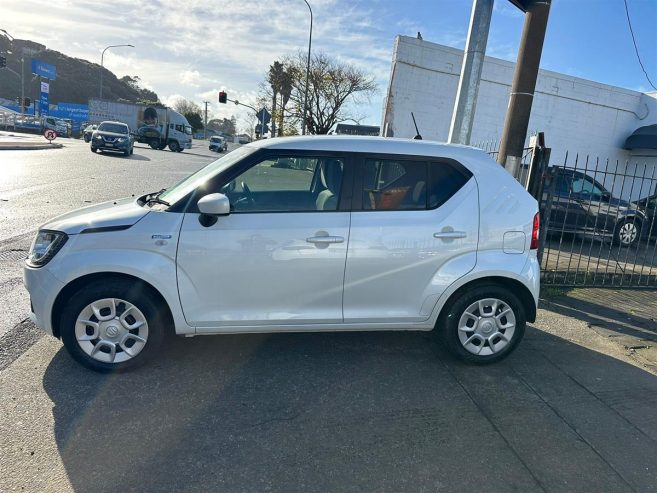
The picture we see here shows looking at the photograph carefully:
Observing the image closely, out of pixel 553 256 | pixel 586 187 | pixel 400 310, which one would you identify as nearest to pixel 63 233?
pixel 400 310

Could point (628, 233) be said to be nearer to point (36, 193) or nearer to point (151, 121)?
point (36, 193)

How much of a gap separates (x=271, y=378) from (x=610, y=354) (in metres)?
3.27

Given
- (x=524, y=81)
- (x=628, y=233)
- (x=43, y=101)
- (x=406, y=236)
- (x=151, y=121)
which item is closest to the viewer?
(x=406, y=236)

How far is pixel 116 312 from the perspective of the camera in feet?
11.0

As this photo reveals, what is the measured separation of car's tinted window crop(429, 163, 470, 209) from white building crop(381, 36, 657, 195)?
30.2 feet

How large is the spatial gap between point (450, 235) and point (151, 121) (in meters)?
43.6

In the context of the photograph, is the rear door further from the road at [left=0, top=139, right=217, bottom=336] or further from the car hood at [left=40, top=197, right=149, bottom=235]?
the road at [left=0, top=139, right=217, bottom=336]

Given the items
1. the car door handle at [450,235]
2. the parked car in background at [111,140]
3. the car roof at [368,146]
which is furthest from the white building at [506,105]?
the parked car in background at [111,140]

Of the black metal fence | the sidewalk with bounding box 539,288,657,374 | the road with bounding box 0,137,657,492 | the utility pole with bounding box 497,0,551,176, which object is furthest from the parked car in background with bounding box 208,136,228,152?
the road with bounding box 0,137,657,492

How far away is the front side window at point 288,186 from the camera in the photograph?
3.53 meters

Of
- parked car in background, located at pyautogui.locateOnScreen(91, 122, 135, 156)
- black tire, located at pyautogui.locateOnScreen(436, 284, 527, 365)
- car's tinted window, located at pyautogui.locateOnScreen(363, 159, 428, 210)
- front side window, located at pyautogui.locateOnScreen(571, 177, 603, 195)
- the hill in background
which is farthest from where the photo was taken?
the hill in background

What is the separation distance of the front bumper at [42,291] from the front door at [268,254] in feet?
2.83

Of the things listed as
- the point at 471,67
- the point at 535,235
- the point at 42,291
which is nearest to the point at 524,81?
the point at 471,67

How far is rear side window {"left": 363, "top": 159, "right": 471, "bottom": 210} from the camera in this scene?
365 centimetres
